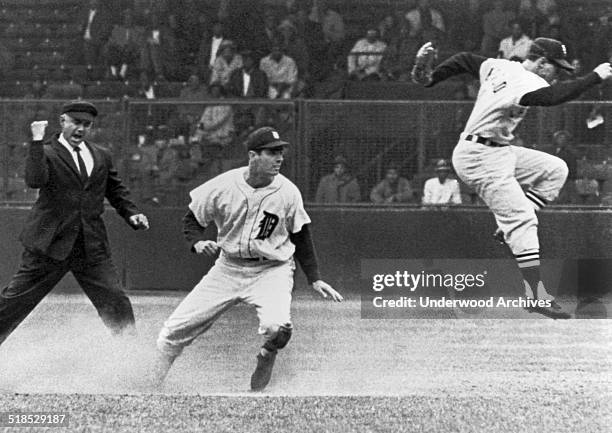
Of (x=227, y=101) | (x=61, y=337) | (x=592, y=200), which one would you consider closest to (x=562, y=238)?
(x=592, y=200)

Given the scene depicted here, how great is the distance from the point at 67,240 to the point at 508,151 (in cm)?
320

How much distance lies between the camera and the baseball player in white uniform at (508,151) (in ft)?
27.1

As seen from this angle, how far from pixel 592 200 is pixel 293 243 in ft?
17.2

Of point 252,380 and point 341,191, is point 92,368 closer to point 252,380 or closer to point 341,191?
point 252,380

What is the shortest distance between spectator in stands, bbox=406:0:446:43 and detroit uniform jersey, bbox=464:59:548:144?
5294mm

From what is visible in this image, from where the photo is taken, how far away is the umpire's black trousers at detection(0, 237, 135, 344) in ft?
30.7

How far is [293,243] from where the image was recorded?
889cm

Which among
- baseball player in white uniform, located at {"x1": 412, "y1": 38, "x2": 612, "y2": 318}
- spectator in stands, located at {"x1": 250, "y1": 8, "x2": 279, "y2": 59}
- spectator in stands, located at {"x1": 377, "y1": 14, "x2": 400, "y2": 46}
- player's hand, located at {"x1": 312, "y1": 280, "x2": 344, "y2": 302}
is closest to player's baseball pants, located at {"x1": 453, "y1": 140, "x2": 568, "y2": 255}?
baseball player in white uniform, located at {"x1": 412, "y1": 38, "x2": 612, "y2": 318}

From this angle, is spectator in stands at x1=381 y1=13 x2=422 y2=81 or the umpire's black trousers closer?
the umpire's black trousers

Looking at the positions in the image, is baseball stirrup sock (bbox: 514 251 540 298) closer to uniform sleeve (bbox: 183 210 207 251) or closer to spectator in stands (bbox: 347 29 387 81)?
uniform sleeve (bbox: 183 210 207 251)

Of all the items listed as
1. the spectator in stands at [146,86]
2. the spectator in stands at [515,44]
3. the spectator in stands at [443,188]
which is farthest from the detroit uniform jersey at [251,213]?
the spectator in stands at [146,86]

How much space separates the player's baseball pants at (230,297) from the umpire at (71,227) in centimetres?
95

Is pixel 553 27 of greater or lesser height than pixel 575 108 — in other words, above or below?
above

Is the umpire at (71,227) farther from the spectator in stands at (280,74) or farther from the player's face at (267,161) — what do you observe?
the spectator in stands at (280,74)
